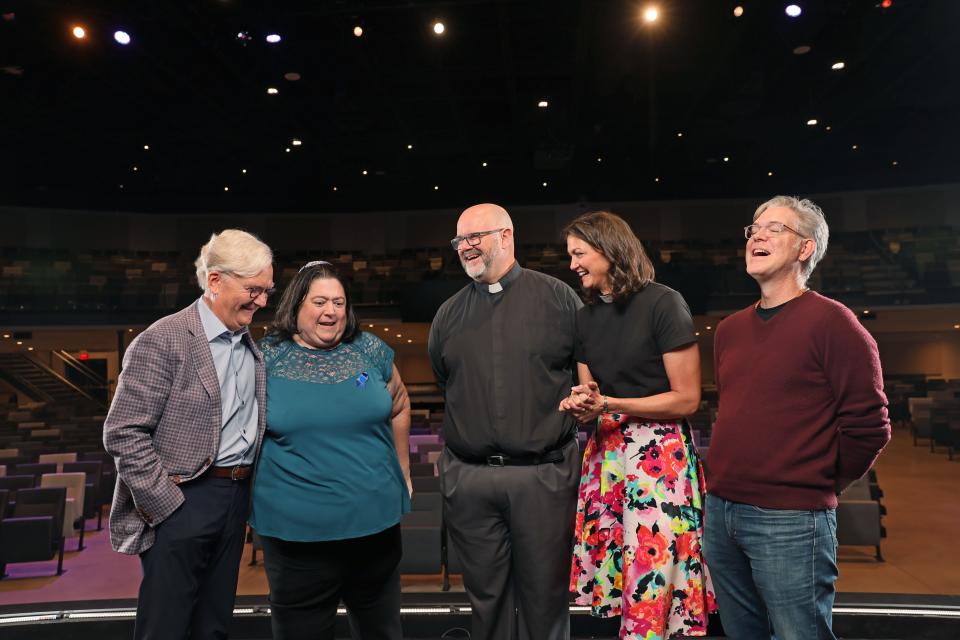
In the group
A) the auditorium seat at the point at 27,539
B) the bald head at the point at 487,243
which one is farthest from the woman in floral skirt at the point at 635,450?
the auditorium seat at the point at 27,539

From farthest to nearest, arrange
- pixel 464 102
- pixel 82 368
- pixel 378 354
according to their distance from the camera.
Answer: pixel 82 368 → pixel 464 102 → pixel 378 354

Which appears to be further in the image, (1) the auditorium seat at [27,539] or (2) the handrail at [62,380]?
(2) the handrail at [62,380]

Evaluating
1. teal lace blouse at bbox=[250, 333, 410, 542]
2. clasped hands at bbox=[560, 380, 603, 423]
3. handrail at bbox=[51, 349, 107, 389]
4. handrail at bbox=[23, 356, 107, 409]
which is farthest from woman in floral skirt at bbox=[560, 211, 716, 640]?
handrail at bbox=[51, 349, 107, 389]

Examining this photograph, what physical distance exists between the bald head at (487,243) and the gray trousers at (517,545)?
0.67m

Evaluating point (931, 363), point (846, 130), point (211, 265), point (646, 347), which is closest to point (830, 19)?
point (846, 130)

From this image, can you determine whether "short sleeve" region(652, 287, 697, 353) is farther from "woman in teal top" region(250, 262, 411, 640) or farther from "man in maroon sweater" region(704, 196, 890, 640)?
"woman in teal top" region(250, 262, 411, 640)

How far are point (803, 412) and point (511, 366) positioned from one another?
89 cm

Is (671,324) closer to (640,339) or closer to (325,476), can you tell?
(640,339)

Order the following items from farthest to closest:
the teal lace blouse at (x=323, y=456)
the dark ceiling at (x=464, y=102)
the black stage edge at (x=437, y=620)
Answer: the dark ceiling at (x=464, y=102), the black stage edge at (x=437, y=620), the teal lace blouse at (x=323, y=456)

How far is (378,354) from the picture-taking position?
2260 millimetres

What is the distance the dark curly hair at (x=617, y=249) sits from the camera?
214 cm

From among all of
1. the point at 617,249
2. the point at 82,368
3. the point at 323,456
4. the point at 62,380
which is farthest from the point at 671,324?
the point at 82,368

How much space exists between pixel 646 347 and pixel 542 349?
34cm

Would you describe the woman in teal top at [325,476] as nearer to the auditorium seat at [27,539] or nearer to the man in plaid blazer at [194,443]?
the man in plaid blazer at [194,443]
